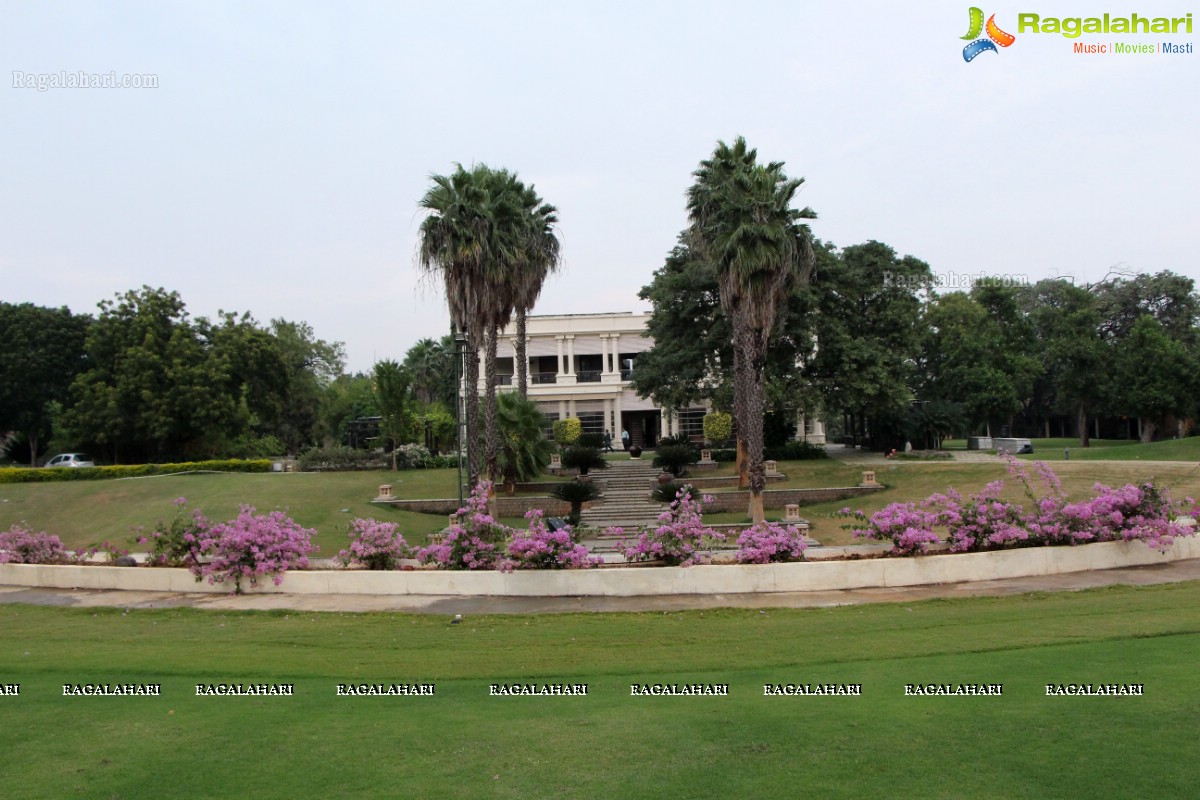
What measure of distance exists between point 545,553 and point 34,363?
152 feet

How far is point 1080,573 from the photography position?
51.5ft

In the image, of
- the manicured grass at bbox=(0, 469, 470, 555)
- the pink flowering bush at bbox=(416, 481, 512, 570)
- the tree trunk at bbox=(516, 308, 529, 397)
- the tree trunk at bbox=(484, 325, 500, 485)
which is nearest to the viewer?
the pink flowering bush at bbox=(416, 481, 512, 570)

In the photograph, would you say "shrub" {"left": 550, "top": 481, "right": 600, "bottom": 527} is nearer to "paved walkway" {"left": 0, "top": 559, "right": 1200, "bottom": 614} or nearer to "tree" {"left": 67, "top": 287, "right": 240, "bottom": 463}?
"paved walkway" {"left": 0, "top": 559, "right": 1200, "bottom": 614}

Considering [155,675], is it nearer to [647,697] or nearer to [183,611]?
[647,697]

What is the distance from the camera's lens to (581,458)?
34.9 meters

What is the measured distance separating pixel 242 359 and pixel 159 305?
4925 mm

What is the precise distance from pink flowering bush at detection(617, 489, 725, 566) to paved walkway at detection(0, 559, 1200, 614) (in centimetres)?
93

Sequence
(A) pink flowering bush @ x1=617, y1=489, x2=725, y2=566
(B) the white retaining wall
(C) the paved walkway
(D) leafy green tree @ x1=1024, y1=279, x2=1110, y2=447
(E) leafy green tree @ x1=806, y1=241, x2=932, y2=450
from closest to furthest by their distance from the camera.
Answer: (C) the paved walkway → (B) the white retaining wall → (A) pink flowering bush @ x1=617, y1=489, x2=725, y2=566 → (E) leafy green tree @ x1=806, y1=241, x2=932, y2=450 → (D) leafy green tree @ x1=1024, y1=279, x2=1110, y2=447

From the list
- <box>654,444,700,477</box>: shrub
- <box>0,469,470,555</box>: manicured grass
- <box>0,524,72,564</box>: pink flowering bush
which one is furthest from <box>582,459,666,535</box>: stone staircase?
<box>0,524,72,564</box>: pink flowering bush

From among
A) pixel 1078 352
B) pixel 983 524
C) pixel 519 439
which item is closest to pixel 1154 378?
pixel 1078 352

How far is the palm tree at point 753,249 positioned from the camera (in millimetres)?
24547

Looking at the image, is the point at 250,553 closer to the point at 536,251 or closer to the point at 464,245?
the point at 464,245

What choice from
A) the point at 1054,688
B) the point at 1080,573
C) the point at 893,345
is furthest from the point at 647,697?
the point at 893,345

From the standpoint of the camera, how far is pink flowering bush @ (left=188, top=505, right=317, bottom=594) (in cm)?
1595
